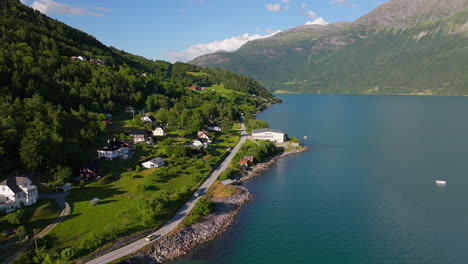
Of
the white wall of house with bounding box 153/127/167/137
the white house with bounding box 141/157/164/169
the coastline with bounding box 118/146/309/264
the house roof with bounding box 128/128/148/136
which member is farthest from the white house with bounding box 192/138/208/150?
the coastline with bounding box 118/146/309/264

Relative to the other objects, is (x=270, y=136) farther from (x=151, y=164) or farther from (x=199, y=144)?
(x=151, y=164)

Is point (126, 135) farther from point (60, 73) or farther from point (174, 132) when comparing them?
point (60, 73)

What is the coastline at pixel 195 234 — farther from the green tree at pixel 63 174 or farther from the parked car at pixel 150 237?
the green tree at pixel 63 174

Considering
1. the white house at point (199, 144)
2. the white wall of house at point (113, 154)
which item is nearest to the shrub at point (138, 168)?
the white wall of house at point (113, 154)

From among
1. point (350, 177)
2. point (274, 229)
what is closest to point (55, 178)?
point (274, 229)

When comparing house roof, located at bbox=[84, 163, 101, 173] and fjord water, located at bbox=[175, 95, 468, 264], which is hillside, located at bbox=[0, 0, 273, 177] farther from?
fjord water, located at bbox=[175, 95, 468, 264]

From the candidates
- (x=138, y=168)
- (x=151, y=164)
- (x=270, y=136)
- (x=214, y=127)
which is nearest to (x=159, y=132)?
(x=151, y=164)
